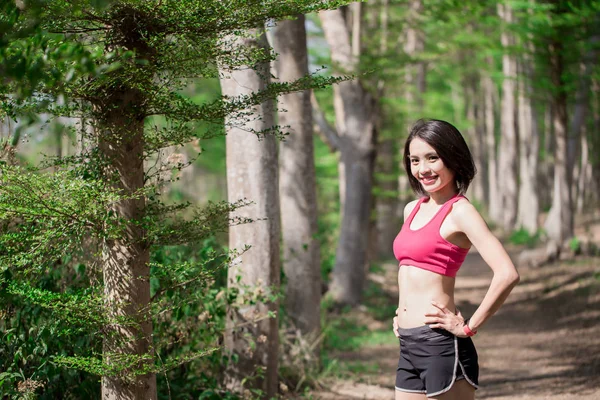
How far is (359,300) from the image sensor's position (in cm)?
1311

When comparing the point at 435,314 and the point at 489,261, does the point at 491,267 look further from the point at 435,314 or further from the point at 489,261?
the point at 435,314

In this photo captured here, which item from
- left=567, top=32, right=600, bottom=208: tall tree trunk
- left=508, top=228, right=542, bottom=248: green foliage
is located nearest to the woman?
left=567, top=32, right=600, bottom=208: tall tree trunk

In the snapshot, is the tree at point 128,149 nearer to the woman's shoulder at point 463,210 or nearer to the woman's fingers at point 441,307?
the woman's shoulder at point 463,210

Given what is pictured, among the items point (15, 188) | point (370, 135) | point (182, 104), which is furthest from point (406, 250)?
point (370, 135)

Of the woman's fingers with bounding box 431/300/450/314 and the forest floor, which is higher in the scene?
the woman's fingers with bounding box 431/300/450/314

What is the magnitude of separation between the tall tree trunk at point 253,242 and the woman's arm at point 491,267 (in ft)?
9.46

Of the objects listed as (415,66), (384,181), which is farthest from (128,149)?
(415,66)

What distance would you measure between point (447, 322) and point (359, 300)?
32.5ft

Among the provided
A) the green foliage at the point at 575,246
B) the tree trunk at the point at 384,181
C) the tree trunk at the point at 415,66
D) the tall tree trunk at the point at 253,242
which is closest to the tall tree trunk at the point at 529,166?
the tree trunk at the point at 415,66

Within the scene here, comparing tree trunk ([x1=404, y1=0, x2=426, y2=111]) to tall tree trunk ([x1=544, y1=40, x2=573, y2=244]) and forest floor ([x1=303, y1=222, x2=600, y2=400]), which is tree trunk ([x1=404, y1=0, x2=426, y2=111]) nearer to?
tall tree trunk ([x1=544, y1=40, x2=573, y2=244])

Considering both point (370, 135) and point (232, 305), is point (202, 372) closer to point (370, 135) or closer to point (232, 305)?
point (232, 305)

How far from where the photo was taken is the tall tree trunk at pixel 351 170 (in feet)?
41.9

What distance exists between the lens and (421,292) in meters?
3.44

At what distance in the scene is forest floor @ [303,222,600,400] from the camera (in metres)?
7.45
